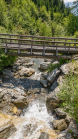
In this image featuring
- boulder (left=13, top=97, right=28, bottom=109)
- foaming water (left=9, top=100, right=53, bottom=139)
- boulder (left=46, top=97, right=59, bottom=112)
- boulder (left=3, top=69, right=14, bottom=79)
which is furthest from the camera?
boulder (left=3, top=69, right=14, bottom=79)

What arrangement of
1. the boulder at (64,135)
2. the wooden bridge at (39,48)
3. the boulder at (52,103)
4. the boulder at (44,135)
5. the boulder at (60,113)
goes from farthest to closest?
the wooden bridge at (39,48) → the boulder at (52,103) → the boulder at (60,113) → the boulder at (44,135) → the boulder at (64,135)

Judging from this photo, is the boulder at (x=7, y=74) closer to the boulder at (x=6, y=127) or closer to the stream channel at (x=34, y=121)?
the stream channel at (x=34, y=121)

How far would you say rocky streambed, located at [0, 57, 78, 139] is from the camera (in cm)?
705

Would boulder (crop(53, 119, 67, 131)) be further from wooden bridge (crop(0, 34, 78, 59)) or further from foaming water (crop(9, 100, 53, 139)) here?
wooden bridge (crop(0, 34, 78, 59))

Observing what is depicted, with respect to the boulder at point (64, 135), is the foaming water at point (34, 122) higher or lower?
lower

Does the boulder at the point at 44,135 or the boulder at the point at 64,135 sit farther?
the boulder at the point at 44,135

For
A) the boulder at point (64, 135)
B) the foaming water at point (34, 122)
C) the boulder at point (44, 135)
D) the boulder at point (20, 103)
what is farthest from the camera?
the boulder at point (20, 103)

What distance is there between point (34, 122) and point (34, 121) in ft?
0.39

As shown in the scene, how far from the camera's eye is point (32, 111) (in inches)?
369

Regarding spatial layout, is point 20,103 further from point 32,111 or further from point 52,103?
point 52,103

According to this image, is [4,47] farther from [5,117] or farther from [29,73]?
[5,117]

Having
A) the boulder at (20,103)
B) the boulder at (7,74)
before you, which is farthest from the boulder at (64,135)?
the boulder at (7,74)

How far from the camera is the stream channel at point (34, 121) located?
7199mm

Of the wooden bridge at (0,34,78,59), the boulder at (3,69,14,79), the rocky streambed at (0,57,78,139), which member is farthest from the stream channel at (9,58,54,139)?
the boulder at (3,69,14,79)
